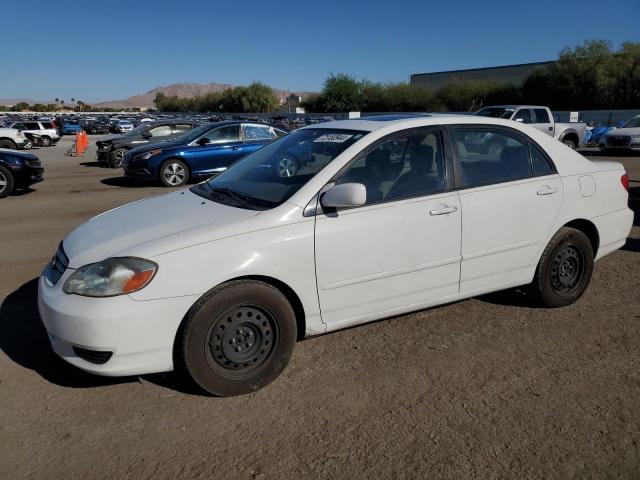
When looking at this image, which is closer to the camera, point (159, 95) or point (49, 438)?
point (49, 438)

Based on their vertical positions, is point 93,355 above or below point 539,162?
below

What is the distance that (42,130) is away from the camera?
31.5 meters

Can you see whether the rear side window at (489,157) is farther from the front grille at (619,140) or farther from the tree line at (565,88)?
the tree line at (565,88)

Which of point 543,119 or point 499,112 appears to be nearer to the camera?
A: point 499,112

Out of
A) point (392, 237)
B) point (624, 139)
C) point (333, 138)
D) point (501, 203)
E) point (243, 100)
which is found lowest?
point (624, 139)

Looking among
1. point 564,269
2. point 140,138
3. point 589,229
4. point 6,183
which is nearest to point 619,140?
point 140,138

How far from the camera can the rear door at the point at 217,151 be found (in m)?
12.4

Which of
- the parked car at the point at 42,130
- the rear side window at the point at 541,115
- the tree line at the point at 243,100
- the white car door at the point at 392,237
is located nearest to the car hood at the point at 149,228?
the white car door at the point at 392,237

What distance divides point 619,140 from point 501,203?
56.2ft

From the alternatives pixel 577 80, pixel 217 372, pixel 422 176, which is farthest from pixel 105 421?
pixel 577 80

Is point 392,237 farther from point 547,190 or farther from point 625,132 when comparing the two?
point 625,132

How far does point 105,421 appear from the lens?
114 inches

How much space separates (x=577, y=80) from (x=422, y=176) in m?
63.9

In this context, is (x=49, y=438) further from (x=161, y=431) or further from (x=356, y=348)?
(x=356, y=348)
